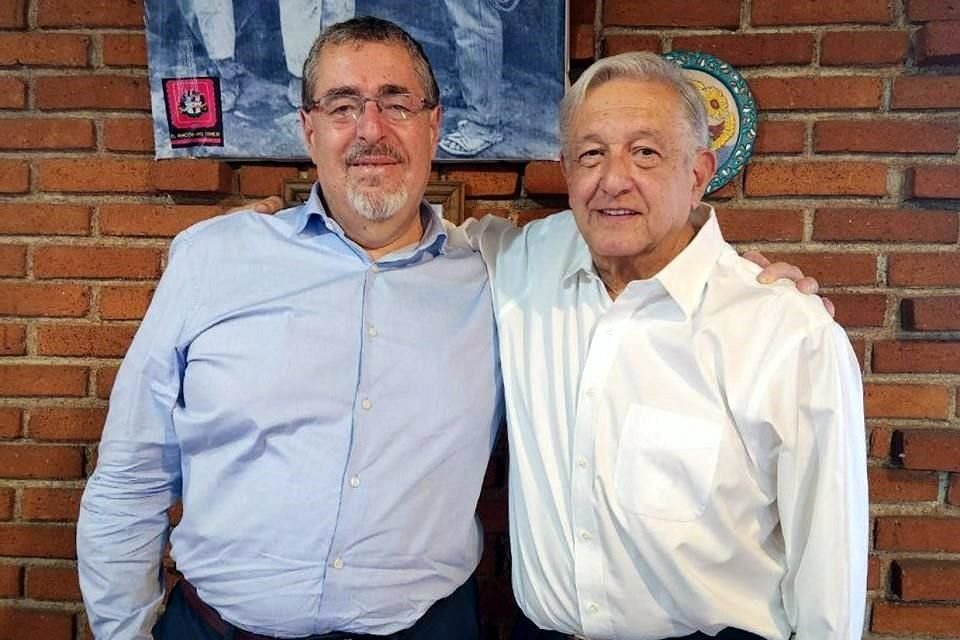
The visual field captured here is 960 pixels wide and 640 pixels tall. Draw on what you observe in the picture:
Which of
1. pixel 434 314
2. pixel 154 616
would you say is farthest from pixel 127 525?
pixel 434 314

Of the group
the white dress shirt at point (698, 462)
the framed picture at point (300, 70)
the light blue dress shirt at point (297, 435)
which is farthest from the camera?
the framed picture at point (300, 70)

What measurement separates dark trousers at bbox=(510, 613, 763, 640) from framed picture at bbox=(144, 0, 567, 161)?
966 mm

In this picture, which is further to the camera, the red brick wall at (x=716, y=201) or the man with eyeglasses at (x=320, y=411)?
the red brick wall at (x=716, y=201)

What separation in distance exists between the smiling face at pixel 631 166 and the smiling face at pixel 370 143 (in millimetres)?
307

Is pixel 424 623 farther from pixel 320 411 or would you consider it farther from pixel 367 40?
pixel 367 40

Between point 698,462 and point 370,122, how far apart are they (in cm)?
80

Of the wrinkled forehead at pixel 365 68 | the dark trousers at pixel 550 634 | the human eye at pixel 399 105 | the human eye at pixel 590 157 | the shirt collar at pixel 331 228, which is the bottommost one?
the dark trousers at pixel 550 634

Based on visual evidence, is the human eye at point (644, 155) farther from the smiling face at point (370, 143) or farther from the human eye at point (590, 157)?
the smiling face at point (370, 143)

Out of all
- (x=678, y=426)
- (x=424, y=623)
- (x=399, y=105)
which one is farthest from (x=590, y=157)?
(x=424, y=623)

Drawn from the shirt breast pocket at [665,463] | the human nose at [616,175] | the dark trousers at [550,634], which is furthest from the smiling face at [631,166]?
the dark trousers at [550,634]

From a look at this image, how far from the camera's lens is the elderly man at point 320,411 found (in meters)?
1.25

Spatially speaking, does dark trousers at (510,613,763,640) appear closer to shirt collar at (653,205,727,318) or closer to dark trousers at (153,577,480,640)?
dark trousers at (153,577,480,640)

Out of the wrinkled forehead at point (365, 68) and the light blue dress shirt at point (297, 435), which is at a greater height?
the wrinkled forehead at point (365, 68)

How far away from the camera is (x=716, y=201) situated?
161 cm
